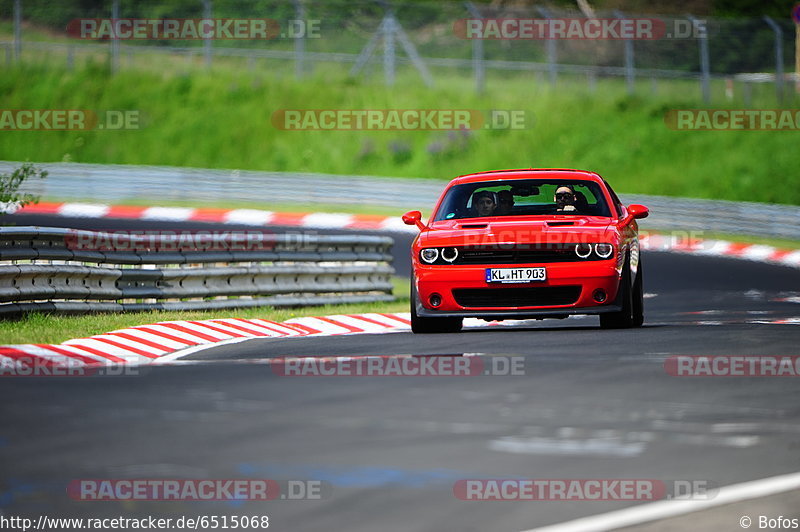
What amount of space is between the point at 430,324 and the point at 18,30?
31815 mm

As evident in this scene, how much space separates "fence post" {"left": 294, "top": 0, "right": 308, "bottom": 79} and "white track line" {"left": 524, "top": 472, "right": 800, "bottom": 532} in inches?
1304

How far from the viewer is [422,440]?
7227mm

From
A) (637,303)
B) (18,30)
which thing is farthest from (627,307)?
(18,30)

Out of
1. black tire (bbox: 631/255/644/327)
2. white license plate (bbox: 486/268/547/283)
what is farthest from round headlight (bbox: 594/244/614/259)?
black tire (bbox: 631/255/644/327)

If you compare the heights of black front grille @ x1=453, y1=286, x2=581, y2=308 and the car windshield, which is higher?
the car windshield

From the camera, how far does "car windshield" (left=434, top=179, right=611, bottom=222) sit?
13.8 meters

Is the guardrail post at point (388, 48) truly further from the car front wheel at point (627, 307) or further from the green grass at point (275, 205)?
the car front wheel at point (627, 307)

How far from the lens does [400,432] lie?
24.3ft

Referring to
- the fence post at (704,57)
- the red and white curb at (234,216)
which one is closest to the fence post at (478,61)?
the fence post at (704,57)

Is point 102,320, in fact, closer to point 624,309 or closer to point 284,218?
point 624,309

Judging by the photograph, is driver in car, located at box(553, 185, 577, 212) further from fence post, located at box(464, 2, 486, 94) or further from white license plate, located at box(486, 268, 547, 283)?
fence post, located at box(464, 2, 486, 94)

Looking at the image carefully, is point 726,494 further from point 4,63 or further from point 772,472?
point 4,63

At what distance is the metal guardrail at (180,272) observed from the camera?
13.8 m

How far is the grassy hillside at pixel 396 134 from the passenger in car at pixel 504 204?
79.8 feet
